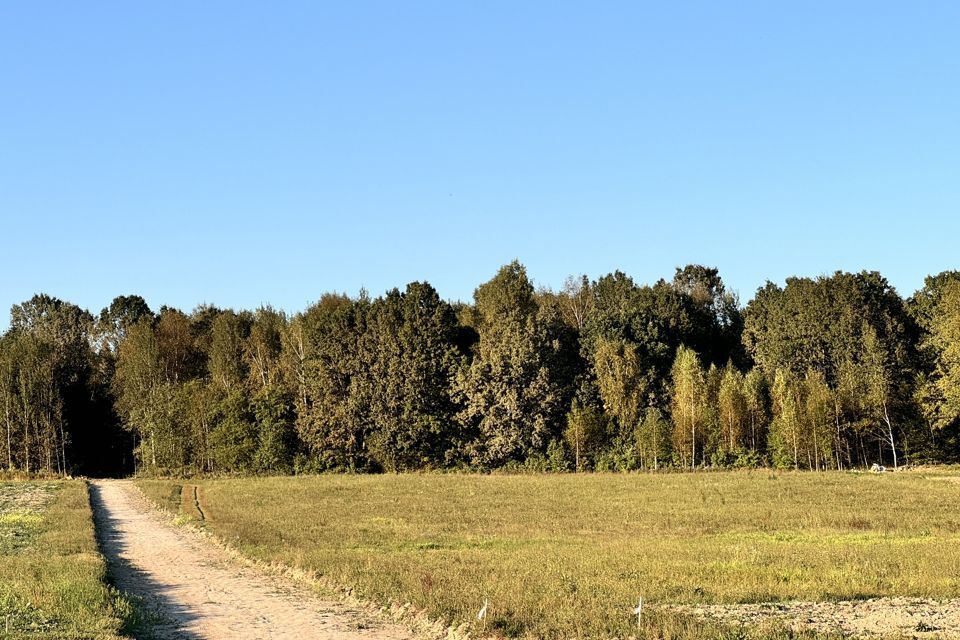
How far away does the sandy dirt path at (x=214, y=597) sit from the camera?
17672 millimetres

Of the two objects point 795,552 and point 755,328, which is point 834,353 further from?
point 795,552

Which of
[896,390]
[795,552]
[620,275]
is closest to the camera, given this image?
[795,552]

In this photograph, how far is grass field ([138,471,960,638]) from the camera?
1898 centimetres

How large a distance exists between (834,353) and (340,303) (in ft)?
166

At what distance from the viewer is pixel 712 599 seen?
19.0 meters

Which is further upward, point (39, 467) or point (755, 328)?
point (755, 328)

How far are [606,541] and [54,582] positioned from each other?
16.9 m

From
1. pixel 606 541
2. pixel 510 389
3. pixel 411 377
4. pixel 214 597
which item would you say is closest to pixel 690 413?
pixel 510 389

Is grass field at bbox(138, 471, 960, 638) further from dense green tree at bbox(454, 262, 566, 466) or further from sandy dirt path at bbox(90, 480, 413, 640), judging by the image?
dense green tree at bbox(454, 262, 566, 466)

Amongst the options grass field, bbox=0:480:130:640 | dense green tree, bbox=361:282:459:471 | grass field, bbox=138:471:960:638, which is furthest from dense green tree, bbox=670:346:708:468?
grass field, bbox=0:480:130:640

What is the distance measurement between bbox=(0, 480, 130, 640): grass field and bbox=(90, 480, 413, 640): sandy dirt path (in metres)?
0.94

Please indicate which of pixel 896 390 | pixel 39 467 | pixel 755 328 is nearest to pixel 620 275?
pixel 755 328

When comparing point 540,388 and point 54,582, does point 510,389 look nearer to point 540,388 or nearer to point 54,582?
point 540,388

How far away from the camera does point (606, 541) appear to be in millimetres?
30109
